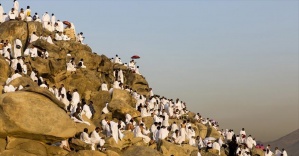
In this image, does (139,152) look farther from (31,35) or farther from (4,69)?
(31,35)

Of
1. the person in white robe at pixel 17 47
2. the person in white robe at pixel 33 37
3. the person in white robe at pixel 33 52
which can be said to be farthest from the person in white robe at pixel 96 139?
the person in white robe at pixel 33 37

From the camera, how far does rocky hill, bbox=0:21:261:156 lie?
82.0 ft

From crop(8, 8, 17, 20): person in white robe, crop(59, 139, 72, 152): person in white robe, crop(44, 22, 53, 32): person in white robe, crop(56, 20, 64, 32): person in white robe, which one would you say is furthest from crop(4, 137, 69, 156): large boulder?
crop(56, 20, 64, 32): person in white robe

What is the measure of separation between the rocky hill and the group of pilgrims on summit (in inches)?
25.2

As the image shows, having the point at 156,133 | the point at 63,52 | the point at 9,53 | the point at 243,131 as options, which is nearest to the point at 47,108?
the point at 156,133

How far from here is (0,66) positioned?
38875 millimetres

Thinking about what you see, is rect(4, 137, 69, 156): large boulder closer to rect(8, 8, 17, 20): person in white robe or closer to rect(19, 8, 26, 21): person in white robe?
rect(8, 8, 17, 20): person in white robe

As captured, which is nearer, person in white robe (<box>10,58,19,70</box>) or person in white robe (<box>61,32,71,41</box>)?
person in white robe (<box>10,58,19,70</box>)

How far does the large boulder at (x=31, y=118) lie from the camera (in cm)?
2477

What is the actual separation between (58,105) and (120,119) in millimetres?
16008

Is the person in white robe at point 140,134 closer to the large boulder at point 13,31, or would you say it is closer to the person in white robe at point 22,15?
the large boulder at point 13,31

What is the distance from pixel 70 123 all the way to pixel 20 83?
8645 millimetres

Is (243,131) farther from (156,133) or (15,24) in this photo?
(15,24)

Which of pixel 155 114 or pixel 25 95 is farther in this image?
pixel 155 114
